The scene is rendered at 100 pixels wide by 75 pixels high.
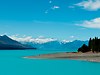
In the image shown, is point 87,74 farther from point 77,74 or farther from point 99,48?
point 99,48

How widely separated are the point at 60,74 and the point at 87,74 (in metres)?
6.67

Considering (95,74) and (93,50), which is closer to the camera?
(95,74)

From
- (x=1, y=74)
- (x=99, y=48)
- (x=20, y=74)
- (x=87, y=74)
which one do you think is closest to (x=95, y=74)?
(x=87, y=74)

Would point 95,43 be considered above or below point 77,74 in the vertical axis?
above

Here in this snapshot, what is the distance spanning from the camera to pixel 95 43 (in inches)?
6280

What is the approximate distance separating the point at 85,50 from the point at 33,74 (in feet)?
316

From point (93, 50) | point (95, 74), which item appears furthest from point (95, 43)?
point (95, 74)

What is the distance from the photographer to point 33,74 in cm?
6950

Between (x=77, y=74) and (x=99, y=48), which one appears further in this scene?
(x=99, y=48)

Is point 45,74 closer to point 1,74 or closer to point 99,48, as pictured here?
point 1,74

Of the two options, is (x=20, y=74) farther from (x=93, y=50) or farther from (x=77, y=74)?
(x=93, y=50)

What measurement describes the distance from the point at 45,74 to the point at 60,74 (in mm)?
3585

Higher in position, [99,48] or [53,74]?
[99,48]

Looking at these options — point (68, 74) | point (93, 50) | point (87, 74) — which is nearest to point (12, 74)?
point (68, 74)
